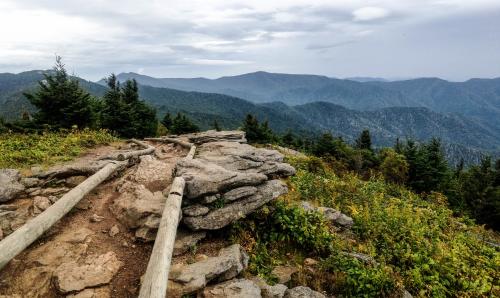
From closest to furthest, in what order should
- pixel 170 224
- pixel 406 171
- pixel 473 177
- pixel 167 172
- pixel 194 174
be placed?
pixel 170 224 → pixel 194 174 → pixel 167 172 → pixel 406 171 → pixel 473 177

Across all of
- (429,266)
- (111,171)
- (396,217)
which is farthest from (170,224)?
(396,217)

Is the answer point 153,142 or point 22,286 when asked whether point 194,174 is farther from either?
point 153,142

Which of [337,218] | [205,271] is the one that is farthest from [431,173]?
[205,271]

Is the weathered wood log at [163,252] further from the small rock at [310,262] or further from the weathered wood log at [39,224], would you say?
the small rock at [310,262]

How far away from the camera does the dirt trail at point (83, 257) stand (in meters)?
5.88

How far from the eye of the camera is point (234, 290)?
21.3ft

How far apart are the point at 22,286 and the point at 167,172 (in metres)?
6.01

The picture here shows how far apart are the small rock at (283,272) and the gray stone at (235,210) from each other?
158 cm

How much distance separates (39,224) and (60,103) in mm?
21427

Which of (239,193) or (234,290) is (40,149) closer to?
(239,193)

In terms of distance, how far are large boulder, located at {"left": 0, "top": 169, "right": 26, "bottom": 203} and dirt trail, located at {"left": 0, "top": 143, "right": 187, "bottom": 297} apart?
0.26 m

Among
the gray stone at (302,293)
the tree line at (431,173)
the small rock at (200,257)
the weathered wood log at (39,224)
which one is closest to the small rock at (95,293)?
the weathered wood log at (39,224)

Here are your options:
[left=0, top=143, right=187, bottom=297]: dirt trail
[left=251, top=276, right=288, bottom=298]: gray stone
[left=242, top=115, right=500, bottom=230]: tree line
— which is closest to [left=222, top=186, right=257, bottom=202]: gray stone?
[left=251, top=276, right=288, bottom=298]: gray stone

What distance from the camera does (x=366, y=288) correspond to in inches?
303
